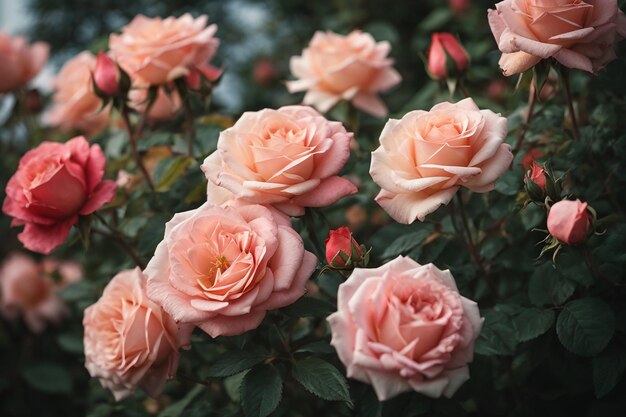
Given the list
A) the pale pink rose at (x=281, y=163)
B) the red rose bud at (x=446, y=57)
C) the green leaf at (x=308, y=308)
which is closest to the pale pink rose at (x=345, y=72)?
the red rose bud at (x=446, y=57)

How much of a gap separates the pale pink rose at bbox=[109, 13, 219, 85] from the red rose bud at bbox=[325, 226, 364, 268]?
504 mm

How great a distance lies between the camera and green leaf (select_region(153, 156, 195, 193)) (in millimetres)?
1216

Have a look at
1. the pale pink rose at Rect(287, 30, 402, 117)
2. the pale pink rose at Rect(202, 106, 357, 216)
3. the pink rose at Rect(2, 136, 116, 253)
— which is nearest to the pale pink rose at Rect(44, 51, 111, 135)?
the pink rose at Rect(2, 136, 116, 253)

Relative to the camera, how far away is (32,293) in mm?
1948

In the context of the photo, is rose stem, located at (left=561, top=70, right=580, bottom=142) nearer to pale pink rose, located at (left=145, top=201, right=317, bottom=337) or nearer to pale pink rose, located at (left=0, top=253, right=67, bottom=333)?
pale pink rose, located at (left=145, top=201, right=317, bottom=337)

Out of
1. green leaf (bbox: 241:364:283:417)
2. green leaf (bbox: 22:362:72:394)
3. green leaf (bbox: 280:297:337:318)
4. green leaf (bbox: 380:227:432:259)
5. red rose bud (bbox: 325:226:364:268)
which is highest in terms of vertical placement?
red rose bud (bbox: 325:226:364:268)

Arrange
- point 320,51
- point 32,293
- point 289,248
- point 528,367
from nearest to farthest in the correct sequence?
point 289,248 < point 528,367 < point 320,51 < point 32,293

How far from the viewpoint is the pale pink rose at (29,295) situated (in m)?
1.93

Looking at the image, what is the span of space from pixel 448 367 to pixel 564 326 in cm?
25

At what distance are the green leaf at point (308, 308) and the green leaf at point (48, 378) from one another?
1051 millimetres

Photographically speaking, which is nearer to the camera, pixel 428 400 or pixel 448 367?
pixel 448 367

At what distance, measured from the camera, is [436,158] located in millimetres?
896

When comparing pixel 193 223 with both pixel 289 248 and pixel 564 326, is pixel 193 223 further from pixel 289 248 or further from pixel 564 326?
pixel 564 326

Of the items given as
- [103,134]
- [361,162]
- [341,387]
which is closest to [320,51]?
[361,162]
